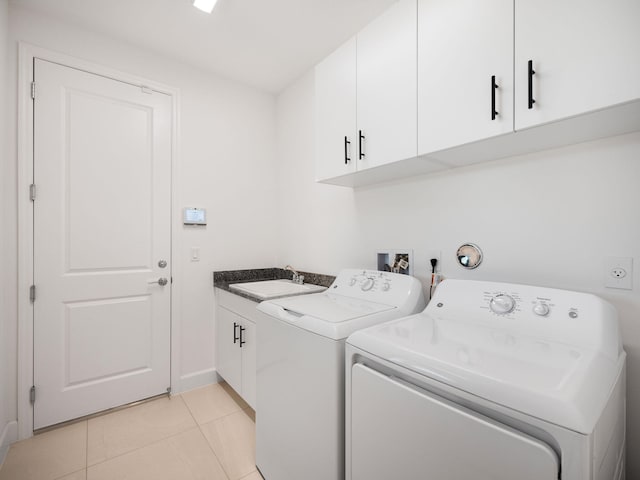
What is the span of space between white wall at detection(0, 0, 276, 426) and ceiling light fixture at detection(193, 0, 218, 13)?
777 millimetres

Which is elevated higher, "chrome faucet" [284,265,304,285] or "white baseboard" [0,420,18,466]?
"chrome faucet" [284,265,304,285]

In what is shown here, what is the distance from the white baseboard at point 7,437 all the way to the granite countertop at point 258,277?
4.58 ft

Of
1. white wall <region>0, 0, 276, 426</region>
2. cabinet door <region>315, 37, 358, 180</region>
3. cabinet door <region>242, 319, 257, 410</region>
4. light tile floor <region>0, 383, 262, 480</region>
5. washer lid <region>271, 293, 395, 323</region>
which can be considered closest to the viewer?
washer lid <region>271, 293, 395, 323</region>

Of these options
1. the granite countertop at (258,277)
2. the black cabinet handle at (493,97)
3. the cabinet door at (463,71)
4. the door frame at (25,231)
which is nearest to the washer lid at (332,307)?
the granite countertop at (258,277)

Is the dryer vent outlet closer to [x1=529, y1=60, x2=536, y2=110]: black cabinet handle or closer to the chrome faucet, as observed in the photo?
the chrome faucet

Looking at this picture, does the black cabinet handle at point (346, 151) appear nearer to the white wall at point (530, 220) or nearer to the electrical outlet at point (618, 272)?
the white wall at point (530, 220)

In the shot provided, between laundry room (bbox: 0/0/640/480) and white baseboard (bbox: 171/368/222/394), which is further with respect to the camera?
white baseboard (bbox: 171/368/222/394)

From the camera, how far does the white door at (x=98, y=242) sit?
6.12 ft

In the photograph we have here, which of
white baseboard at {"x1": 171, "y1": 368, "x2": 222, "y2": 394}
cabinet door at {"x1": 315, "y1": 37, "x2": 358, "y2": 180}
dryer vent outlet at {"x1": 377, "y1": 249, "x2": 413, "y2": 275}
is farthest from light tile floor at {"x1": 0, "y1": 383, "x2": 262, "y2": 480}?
cabinet door at {"x1": 315, "y1": 37, "x2": 358, "y2": 180}

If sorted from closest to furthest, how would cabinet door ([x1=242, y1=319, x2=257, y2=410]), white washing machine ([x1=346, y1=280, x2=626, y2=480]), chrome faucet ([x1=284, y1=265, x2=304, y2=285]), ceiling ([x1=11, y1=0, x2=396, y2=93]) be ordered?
white washing machine ([x1=346, y1=280, x2=626, y2=480])
ceiling ([x1=11, y1=0, x2=396, y2=93])
cabinet door ([x1=242, y1=319, x2=257, y2=410])
chrome faucet ([x1=284, y1=265, x2=304, y2=285])

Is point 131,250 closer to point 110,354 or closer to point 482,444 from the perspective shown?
point 110,354

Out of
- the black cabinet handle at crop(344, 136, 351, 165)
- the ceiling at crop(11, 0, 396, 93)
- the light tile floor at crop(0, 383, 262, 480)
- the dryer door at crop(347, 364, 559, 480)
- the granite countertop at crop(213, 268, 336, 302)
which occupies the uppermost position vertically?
the ceiling at crop(11, 0, 396, 93)

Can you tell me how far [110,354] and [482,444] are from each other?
2321 millimetres

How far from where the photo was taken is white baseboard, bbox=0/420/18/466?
1621 millimetres
